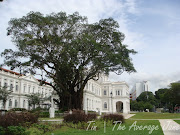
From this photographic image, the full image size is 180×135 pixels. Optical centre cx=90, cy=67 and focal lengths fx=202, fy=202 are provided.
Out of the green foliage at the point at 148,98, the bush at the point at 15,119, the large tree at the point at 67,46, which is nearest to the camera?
the bush at the point at 15,119

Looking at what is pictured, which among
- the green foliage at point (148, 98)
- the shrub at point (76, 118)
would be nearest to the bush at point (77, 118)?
the shrub at point (76, 118)

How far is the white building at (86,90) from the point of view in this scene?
171 ft

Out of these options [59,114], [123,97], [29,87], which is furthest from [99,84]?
[59,114]

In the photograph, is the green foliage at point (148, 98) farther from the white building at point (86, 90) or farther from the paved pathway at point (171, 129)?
the paved pathway at point (171, 129)

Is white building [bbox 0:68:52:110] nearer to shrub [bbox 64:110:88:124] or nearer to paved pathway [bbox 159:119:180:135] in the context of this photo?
shrub [bbox 64:110:88:124]

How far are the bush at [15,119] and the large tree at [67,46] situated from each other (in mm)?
11741

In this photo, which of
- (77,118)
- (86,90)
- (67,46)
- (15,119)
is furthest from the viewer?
(86,90)

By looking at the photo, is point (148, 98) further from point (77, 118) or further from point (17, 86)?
point (77, 118)

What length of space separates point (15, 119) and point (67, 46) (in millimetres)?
13963

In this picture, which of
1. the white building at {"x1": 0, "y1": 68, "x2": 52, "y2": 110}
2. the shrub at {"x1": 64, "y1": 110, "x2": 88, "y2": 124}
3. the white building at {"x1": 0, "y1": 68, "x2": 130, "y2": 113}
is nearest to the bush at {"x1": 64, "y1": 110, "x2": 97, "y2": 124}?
the shrub at {"x1": 64, "y1": 110, "x2": 88, "y2": 124}

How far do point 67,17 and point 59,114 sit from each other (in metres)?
13.4

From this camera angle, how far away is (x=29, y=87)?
60.9 meters

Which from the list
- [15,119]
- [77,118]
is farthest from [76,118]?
[15,119]

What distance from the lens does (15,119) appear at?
12680 mm
